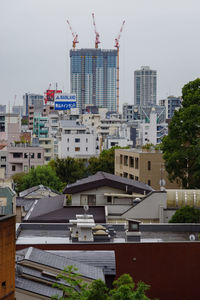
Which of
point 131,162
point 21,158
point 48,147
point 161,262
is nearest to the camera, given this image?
point 161,262

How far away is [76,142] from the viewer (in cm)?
12619

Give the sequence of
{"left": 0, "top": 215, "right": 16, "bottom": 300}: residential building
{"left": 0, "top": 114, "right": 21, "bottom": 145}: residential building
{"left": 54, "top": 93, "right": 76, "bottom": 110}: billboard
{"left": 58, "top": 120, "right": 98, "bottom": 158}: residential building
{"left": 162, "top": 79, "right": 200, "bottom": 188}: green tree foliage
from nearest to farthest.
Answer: {"left": 0, "top": 215, "right": 16, "bottom": 300}: residential building < {"left": 162, "top": 79, "right": 200, "bottom": 188}: green tree foliage < {"left": 58, "top": 120, "right": 98, "bottom": 158}: residential building < {"left": 0, "top": 114, "right": 21, "bottom": 145}: residential building < {"left": 54, "top": 93, "right": 76, "bottom": 110}: billboard

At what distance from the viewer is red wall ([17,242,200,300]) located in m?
24.4

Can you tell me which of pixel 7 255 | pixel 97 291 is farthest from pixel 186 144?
pixel 7 255

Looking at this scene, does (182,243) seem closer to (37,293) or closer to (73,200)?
(37,293)

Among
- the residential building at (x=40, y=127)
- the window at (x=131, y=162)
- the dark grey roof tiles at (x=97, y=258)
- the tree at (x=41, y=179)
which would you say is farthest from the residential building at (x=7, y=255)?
the residential building at (x=40, y=127)

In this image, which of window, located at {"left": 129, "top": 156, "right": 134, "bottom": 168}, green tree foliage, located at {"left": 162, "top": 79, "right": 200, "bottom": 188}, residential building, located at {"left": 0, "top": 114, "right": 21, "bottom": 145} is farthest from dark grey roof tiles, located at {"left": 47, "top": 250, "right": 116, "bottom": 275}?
residential building, located at {"left": 0, "top": 114, "right": 21, "bottom": 145}

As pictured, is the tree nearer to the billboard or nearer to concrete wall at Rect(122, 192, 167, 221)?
concrete wall at Rect(122, 192, 167, 221)

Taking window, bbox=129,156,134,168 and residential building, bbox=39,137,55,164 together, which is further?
residential building, bbox=39,137,55,164

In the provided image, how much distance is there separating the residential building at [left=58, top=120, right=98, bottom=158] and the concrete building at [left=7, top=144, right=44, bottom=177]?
2060 cm

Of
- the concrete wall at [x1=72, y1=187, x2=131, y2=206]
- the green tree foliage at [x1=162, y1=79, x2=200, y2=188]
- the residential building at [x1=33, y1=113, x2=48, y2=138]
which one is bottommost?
the concrete wall at [x1=72, y1=187, x2=131, y2=206]

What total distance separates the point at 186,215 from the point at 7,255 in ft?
59.5

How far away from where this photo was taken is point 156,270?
24.6 metres

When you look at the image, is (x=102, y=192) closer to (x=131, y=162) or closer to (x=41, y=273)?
Answer: (x=41, y=273)
